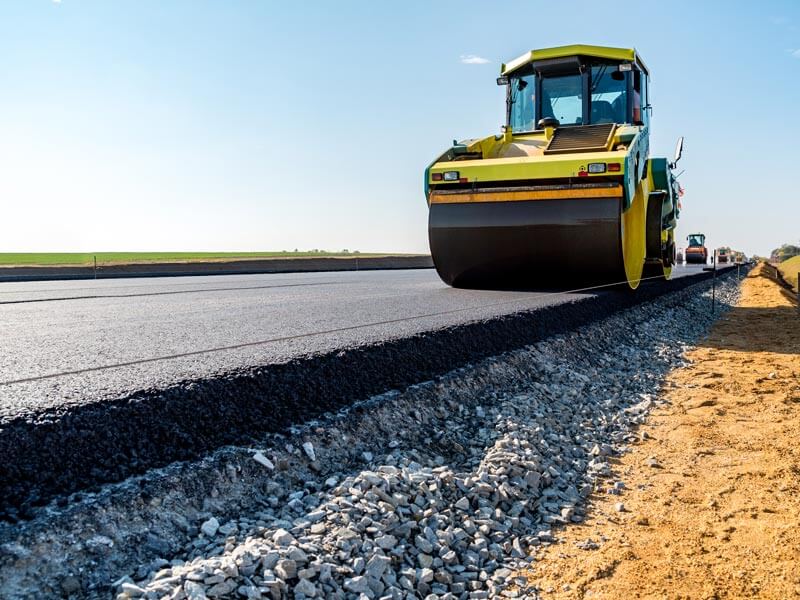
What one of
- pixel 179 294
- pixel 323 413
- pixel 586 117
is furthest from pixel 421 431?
pixel 586 117

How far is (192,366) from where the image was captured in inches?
136

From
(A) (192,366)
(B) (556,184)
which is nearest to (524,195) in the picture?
(B) (556,184)

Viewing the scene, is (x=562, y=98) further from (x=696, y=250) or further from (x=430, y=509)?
(x=696, y=250)

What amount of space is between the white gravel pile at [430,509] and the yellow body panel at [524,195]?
2778 mm

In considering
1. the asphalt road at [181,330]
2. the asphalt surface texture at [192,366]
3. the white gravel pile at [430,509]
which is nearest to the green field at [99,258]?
the asphalt road at [181,330]

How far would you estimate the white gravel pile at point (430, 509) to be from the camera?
A: 88.7 inches

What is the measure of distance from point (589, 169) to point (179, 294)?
5.22 m

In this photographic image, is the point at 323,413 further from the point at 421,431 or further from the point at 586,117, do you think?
the point at 586,117

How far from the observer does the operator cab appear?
9188mm

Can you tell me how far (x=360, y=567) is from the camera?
2.43 m

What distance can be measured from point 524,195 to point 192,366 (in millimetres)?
5037

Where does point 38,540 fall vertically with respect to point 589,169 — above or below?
below

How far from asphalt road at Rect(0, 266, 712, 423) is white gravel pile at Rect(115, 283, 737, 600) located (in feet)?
2.36

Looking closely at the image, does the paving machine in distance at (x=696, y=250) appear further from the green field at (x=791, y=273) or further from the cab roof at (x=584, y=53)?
the cab roof at (x=584, y=53)
